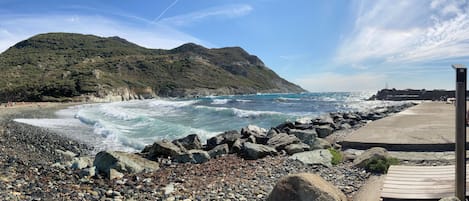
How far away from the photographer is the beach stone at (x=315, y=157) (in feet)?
25.6

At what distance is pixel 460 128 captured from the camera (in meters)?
4.16

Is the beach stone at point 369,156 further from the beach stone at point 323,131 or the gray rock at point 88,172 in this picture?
the beach stone at point 323,131

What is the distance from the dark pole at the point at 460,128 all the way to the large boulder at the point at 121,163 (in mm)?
6039

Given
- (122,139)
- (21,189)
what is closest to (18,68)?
(122,139)

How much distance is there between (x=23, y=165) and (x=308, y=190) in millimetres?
7023

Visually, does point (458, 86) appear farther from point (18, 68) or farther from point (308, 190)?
point (18, 68)

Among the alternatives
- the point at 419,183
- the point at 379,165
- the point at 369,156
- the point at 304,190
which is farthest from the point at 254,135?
the point at 304,190

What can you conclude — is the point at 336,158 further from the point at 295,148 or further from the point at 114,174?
the point at 114,174

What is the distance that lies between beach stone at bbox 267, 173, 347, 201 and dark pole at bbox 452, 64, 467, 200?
4.53ft

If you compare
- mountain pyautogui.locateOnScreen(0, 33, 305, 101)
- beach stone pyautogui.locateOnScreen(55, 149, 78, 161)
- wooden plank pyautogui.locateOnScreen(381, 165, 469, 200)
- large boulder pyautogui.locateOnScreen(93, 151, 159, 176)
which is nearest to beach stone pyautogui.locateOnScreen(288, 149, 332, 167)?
wooden plank pyautogui.locateOnScreen(381, 165, 469, 200)

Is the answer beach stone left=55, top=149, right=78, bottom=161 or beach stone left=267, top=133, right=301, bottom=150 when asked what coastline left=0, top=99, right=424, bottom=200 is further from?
beach stone left=55, top=149, right=78, bottom=161

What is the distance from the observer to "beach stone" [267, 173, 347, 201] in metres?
4.54

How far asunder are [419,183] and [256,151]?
430 cm

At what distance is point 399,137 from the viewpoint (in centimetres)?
1001
